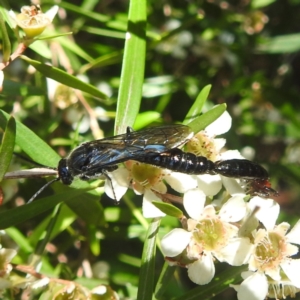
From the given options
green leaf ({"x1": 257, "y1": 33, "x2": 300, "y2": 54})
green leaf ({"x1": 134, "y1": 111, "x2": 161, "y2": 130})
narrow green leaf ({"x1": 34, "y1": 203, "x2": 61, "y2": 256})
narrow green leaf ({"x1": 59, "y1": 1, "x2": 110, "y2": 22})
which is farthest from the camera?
green leaf ({"x1": 257, "y1": 33, "x2": 300, "y2": 54})

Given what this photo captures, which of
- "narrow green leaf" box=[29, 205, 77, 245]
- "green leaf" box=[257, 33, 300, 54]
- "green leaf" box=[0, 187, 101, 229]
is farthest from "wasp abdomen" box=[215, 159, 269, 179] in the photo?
"green leaf" box=[257, 33, 300, 54]

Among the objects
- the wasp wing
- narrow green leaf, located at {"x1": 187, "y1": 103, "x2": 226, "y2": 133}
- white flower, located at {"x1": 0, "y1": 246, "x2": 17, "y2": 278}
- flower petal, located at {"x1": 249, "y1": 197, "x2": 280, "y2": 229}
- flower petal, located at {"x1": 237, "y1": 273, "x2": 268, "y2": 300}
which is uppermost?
narrow green leaf, located at {"x1": 187, "y1": 103, "x2": 226, "y2": 133}

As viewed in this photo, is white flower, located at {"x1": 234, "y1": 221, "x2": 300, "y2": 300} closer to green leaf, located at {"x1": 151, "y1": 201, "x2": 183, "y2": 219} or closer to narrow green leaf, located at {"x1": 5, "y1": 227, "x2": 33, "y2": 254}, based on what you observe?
green leaf, located at {"x1": 151, "y1": 201, "x2": 183, "y2": 219}

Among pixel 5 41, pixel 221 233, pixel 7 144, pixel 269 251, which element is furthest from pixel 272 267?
pixel 5 41

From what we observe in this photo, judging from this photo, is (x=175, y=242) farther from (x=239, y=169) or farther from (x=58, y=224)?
(x=58, y=224)

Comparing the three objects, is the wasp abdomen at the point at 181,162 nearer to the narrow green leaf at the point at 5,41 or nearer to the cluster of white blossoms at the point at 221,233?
the cluster of white blossoms at the point at 221,233

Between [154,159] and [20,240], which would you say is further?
[20,240]

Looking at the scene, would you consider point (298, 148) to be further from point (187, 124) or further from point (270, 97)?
point (187, 124)

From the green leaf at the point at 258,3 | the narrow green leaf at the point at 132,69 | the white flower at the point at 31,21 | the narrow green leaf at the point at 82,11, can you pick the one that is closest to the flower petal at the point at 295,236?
the narrow green leaf at the point at 132,69
